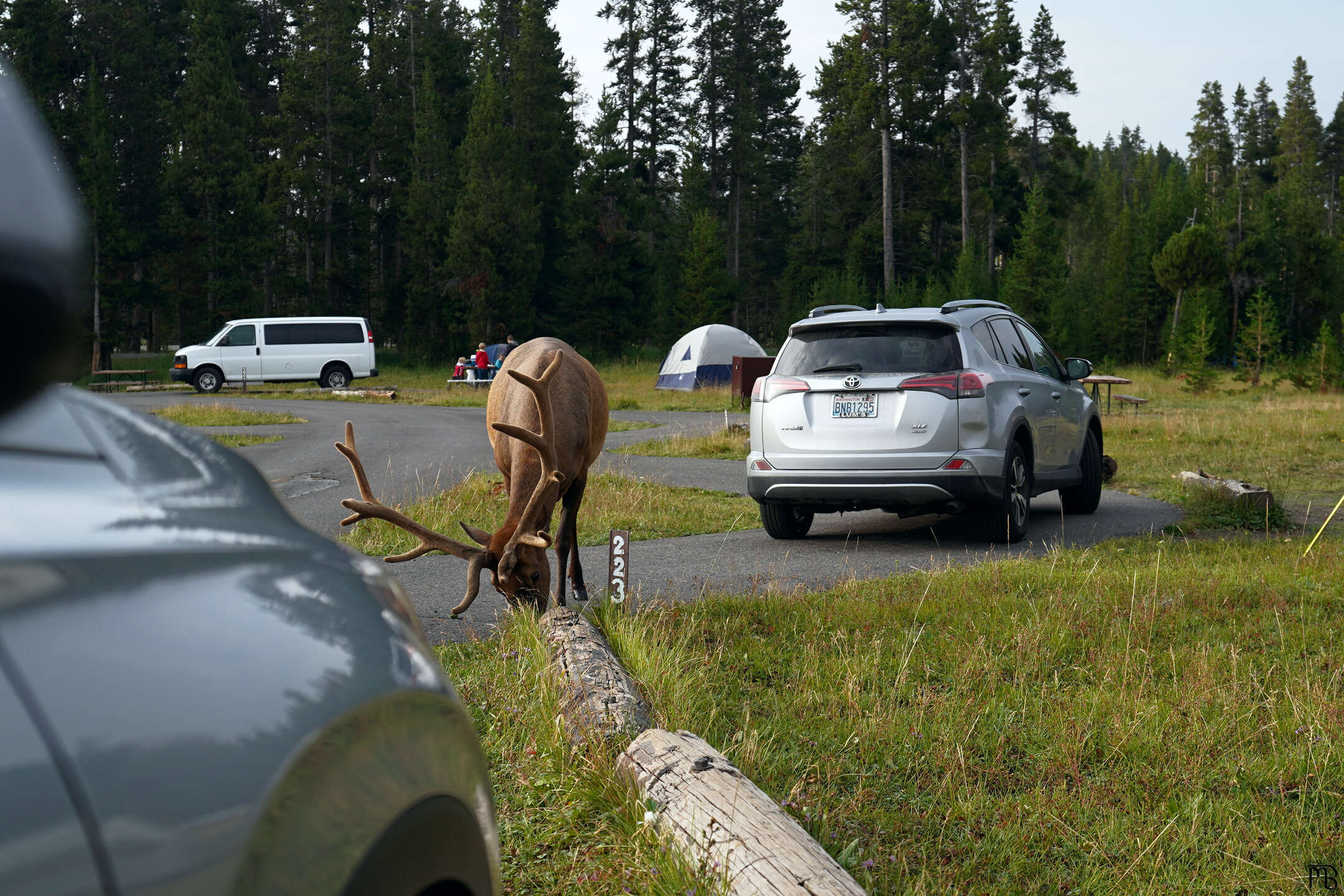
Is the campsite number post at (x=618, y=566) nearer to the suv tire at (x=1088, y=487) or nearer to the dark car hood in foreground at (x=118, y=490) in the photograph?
the dark car hood in foreground at (x=118, y=490)

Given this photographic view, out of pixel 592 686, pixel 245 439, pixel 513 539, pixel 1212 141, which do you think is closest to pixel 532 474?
pixel 513 539

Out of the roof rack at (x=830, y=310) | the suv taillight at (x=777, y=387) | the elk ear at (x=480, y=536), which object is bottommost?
the elk ear at (x=480, y=536)

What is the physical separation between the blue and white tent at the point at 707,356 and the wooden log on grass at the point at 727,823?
1368 inches

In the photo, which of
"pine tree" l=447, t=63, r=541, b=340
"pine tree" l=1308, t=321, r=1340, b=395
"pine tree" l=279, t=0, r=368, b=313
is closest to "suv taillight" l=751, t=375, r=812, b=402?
"pine tree" l=1308, t=321, r=1340, b=395

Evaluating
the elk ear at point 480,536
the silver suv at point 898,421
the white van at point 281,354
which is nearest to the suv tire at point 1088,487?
the silver suv at point 898,421

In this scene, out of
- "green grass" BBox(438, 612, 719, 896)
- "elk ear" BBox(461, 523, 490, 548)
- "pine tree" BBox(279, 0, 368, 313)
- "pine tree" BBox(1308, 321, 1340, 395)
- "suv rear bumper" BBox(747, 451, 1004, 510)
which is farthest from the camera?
"pine tree" BBox(279, 0, 368, 313)

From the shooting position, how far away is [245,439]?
2098cm

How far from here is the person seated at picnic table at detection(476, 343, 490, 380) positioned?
40344mm

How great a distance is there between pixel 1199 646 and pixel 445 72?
2564 inches

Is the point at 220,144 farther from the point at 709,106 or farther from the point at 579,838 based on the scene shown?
the point at 579,838

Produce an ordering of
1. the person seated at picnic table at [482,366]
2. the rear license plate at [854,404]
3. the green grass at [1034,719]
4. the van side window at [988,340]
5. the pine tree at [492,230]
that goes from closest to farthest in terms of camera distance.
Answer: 1. the green grass at [1034,719]
2. the rear license plate at [854,404]
3. the van side window at [988,340]
4. the person seated at picnic table at [482,366]
5. the pine tree at [492,230]

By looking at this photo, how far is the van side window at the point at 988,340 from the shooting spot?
32.2 ft

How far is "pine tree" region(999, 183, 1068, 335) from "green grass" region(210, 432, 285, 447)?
35.7 meters

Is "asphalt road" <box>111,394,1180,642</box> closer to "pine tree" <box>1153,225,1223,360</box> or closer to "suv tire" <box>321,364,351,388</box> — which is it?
"suv tire" <box>321,364,351,388</box>
